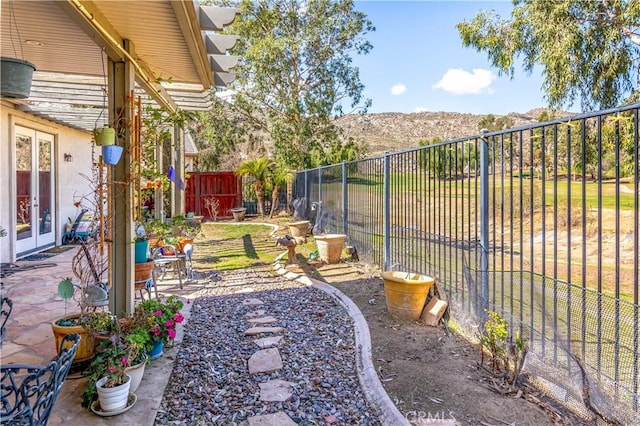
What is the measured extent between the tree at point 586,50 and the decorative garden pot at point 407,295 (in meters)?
8.15

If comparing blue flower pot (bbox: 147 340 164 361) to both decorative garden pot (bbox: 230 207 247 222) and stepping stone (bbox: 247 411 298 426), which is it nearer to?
stepping stone (bbox: 247 411 298 426)

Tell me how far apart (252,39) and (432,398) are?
1497 centimetres

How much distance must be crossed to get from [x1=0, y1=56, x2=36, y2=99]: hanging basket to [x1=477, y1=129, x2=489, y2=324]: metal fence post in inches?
135

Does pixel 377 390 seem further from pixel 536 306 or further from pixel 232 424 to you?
pixel 536 306

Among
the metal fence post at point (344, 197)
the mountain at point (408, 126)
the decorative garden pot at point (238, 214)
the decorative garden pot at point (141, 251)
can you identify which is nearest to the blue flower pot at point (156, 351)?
the decorative garden pot at point (141, 251)

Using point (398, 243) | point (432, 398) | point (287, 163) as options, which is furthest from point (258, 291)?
point (287, 163)

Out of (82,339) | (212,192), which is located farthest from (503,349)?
(212,192)

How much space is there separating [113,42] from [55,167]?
6.59m

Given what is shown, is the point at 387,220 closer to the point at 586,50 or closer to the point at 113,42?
the point at 113,42

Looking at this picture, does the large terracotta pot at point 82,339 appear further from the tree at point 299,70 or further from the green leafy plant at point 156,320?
the tree at point 299,70

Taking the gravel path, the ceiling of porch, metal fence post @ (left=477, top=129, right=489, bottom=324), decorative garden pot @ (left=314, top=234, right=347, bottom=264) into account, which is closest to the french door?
the ceiling of porch

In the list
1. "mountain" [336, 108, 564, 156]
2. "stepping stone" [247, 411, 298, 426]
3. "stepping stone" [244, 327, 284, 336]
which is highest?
"mountain" [336, 108, 564, 156]

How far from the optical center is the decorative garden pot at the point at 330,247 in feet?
22.9

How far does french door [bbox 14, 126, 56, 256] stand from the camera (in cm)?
699
